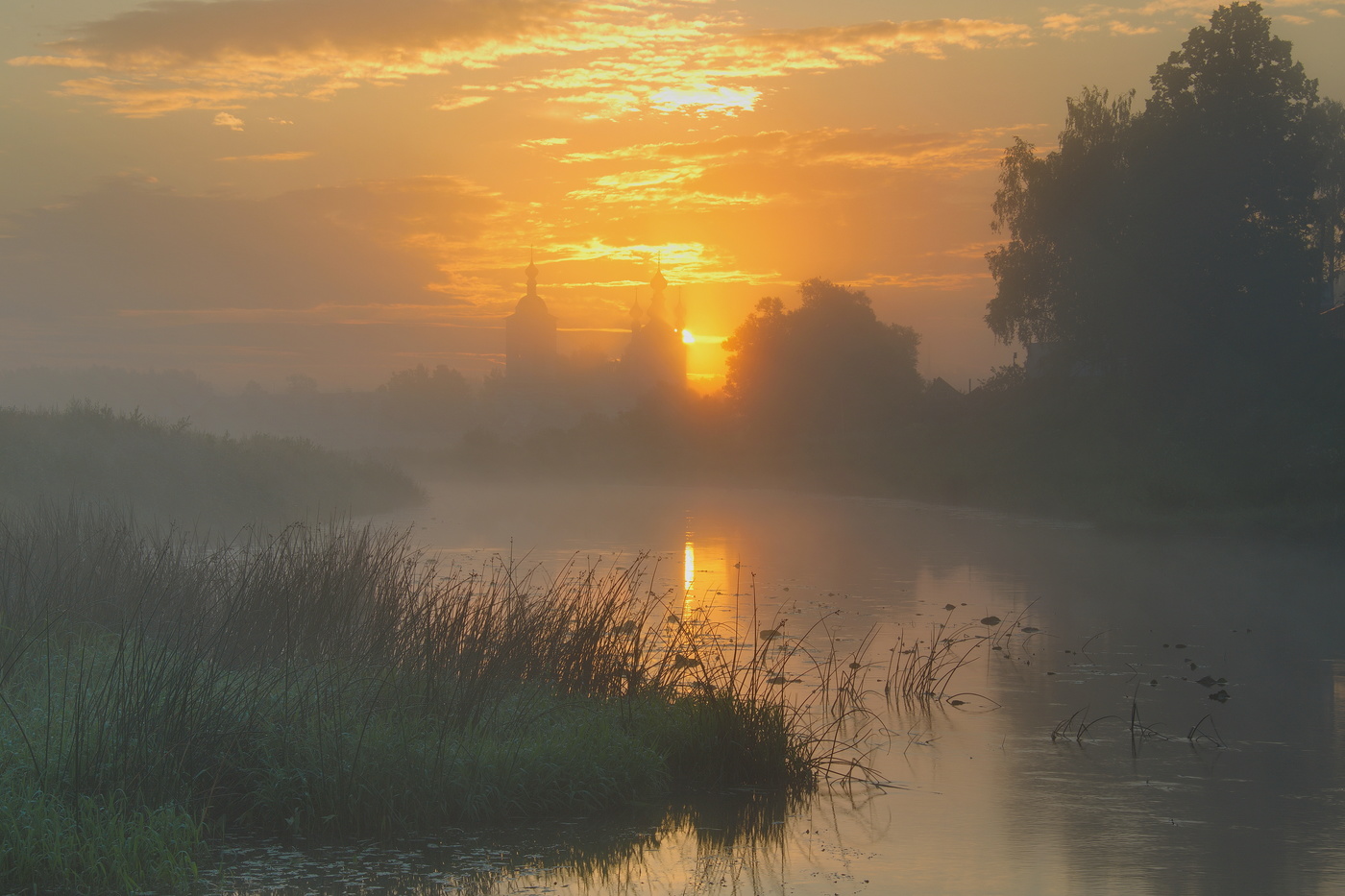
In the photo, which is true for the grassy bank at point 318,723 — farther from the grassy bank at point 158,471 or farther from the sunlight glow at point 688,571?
the grassy bank at point 158,471

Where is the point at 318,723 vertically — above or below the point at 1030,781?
above

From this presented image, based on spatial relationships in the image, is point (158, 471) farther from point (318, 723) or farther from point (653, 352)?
point (653, 352)

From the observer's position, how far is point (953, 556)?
81.5 ft

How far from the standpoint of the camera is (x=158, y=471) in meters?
28.8

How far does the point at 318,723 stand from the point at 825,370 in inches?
2390

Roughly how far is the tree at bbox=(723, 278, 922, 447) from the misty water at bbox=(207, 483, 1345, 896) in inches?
1752

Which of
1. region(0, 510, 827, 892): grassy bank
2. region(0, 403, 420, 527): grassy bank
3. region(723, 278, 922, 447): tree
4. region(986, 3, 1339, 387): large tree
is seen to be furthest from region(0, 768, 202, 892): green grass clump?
region(723, 278, 922, 447): tree

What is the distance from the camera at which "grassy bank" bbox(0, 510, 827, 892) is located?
5926mm

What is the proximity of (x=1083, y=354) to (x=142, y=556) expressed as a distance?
31211mm

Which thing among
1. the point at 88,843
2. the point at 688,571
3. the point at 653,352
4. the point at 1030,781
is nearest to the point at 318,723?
the point at 88,843

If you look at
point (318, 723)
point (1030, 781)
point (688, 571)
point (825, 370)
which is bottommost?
point (1030, 781)

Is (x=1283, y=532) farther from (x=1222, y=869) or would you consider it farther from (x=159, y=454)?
(x=159, y=454)

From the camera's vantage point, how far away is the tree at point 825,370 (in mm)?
64812

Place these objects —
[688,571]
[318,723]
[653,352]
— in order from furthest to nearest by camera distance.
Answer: [653,352] → [688,571] → [318,723]
